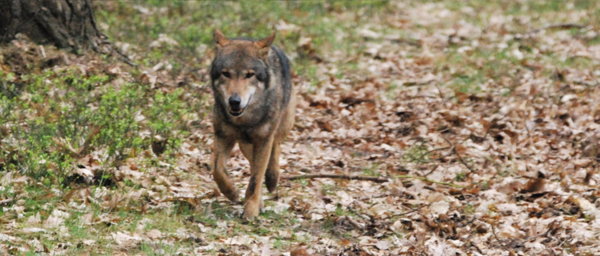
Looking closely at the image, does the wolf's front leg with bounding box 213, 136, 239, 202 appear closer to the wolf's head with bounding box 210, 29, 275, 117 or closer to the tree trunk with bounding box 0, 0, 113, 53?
the wolf's head with bounding box 210, 29, 275, 117

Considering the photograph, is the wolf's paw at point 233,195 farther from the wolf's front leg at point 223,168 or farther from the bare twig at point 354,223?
the bare twig at point 354,223

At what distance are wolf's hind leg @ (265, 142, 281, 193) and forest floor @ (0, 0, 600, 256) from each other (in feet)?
0.50

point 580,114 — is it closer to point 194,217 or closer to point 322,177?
point 322,177

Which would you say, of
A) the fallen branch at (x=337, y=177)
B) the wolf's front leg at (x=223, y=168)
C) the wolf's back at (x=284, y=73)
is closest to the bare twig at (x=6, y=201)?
the wolf's front leg at (x=223, y=168)

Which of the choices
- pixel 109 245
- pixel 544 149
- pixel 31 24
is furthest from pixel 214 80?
pixel 544 149

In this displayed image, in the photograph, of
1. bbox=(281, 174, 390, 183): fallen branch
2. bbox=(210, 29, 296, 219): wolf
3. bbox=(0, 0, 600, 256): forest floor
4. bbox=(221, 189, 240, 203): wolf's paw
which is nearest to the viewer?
bbox=(0, 0, 600, 256): forest floor

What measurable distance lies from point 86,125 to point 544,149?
18.2 feet

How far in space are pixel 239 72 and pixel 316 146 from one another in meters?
2.97

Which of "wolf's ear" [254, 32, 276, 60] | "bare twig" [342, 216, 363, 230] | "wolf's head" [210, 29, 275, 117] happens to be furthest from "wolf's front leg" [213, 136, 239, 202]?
"bare twig" [342, 216, 363, 230]

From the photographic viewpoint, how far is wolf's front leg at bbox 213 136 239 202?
6.54 meters

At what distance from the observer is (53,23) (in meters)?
9.10

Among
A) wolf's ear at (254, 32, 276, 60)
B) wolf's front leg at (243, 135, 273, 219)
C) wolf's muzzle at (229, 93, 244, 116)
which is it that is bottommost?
wolf's front leg at (243, 135, 273, 219)

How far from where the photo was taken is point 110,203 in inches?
233

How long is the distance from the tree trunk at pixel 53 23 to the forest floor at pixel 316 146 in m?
0.19
